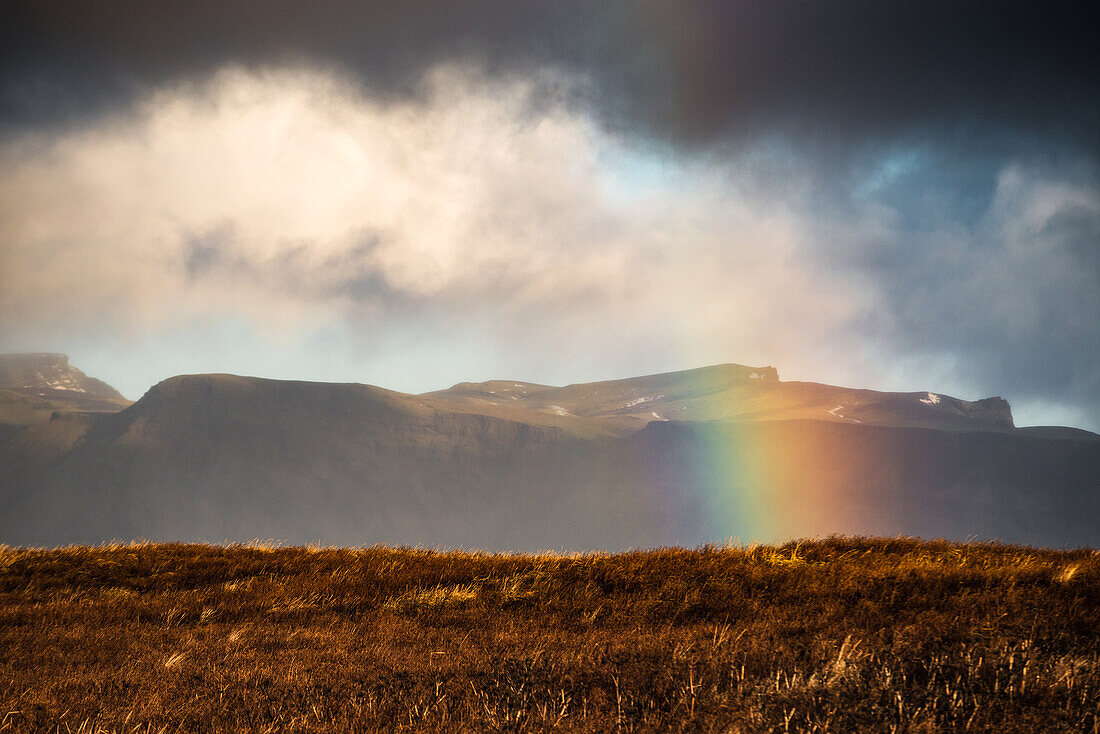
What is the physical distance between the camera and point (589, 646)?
7543 mm

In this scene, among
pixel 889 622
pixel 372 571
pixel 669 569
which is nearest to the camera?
pixel 889 622

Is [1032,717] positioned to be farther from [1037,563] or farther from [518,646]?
[1037,563]

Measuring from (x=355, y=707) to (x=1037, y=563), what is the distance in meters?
10.2

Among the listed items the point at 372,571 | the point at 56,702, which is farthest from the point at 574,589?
the point at 56,702

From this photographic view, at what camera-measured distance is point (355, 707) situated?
19.6ft

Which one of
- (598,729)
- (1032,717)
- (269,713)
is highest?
(1032,717)

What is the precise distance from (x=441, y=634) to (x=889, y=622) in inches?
205

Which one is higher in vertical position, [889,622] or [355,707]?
[889,622]

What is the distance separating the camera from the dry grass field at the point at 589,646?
5.51 meters

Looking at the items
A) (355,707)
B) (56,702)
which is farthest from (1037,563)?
(56,702)

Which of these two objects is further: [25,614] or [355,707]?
[25,614]

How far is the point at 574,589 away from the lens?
35.8ft

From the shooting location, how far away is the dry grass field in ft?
18.1

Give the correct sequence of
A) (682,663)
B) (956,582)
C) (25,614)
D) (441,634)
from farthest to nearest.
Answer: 1. (25,614)
2. (956,582)
3. (441,634)
4. (682,663)
